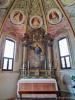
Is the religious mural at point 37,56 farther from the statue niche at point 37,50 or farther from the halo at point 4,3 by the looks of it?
the halo at point 4,3

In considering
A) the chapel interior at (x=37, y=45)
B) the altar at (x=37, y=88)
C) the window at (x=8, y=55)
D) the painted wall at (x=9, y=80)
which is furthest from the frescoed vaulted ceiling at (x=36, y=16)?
the altar at (x=37, y=88)

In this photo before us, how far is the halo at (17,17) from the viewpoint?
30.2 ft

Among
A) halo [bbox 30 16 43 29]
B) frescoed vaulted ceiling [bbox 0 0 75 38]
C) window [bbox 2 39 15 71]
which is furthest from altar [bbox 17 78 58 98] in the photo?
halo [bbox 30 16 43 29]

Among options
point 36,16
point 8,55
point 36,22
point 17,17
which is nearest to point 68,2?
point 36,16

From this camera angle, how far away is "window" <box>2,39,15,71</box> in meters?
8.53

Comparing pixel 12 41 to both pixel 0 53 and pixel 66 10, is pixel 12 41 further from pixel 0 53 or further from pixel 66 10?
pixel 66 10

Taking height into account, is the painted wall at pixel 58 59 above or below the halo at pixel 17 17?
below

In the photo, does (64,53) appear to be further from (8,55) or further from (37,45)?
(8,55)

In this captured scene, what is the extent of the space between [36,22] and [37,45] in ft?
5.55

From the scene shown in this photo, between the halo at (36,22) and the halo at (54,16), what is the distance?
0.63 m

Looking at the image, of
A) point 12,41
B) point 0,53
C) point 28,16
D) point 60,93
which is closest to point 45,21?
point 28,16

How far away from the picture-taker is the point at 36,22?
9609mm

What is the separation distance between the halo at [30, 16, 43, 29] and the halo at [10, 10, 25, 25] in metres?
0.64

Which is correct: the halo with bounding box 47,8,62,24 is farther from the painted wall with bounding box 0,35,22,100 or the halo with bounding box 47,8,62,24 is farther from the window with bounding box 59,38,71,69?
the painted wall with bounding box 0,35,22,100
